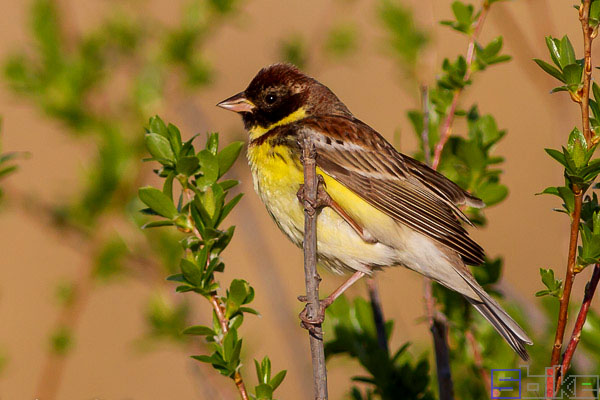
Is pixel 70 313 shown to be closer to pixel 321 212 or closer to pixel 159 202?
pixel 321 212

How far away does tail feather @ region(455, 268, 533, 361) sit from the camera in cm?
300

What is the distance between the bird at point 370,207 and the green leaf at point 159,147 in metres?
0.79

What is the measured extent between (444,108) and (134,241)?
1.65m

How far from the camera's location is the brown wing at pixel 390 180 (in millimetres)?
3314

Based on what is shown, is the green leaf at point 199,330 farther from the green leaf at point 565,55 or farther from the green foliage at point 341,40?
the green foliage at point 341,40

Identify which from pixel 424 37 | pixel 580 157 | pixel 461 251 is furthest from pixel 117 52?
pixel 580 157

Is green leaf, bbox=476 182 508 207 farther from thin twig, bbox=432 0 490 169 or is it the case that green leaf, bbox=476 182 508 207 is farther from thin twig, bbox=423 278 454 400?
thin twig, bbox=423 278 454 400

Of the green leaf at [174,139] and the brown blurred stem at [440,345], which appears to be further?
the brown blurred stem at [440,345]

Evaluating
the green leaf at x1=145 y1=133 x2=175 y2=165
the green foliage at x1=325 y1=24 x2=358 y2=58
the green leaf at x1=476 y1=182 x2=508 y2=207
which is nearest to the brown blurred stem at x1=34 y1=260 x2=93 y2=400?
the green leaf at x1=145 y1=133 x2=175 y2=165

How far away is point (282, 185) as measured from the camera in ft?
10.9

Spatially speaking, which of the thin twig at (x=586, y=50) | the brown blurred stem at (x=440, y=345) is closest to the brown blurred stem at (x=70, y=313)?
the brown blurred stem at (x=440, y=345)

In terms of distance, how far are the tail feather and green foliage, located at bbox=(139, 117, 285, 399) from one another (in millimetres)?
1081

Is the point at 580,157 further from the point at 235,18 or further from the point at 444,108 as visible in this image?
the point at 235,18

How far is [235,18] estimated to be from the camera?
4422mm
